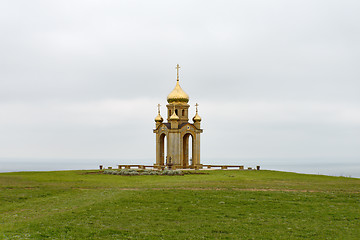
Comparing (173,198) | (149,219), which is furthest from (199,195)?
(149,219)

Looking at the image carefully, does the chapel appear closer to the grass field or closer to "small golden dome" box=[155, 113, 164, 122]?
"small golden dome" box=[155, 113, 164, 122]

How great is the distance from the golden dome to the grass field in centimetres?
3250

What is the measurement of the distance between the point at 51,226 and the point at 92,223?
6.09ft

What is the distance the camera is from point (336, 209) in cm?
2316

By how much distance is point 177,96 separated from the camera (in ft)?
205

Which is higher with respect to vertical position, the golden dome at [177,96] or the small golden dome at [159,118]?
the golden dome at [177,96]

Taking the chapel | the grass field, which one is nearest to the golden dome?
the chapel

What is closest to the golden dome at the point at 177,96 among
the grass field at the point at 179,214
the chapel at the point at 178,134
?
the chapel at the point at 178,134

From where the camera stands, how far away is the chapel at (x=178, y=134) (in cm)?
5944

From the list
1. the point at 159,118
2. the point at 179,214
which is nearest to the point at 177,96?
the point at 159,118

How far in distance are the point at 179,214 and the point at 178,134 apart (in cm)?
3831

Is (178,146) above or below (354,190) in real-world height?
above

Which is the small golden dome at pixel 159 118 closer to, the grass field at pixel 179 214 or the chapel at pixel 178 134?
the chapel at pixel 178 134

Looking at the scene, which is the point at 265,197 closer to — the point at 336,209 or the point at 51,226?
the point at 336,209
